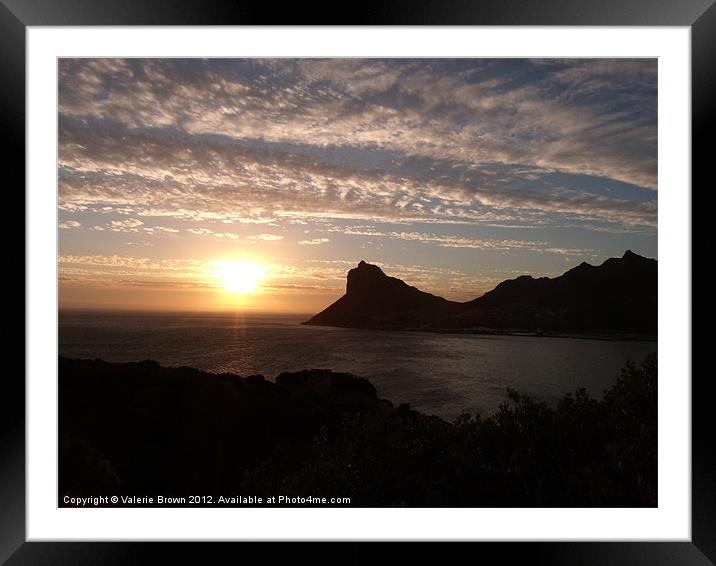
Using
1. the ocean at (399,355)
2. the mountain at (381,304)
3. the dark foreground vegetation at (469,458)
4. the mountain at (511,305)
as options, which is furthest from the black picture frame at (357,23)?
the mountain at (381,304)

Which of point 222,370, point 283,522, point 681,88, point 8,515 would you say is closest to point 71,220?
point 222,370

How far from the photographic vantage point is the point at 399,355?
26.3 ft

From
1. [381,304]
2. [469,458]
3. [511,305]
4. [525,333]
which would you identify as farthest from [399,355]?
[469,458]

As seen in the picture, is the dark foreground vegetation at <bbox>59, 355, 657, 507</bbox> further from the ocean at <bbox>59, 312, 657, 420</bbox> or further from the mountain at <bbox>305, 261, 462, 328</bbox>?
the mountain at <bbox>305, 261, 462, 328</bbox>

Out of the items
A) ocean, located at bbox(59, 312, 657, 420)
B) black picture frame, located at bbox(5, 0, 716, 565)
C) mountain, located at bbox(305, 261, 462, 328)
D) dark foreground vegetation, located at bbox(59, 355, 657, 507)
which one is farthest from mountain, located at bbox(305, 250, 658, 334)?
black picture frame, located at bbox(5, 0, 716, 565)

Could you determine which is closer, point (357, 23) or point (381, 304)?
point (357, 23)

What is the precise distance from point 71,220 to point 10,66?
357 cm

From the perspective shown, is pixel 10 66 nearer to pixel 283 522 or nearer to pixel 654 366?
pixel 283 522

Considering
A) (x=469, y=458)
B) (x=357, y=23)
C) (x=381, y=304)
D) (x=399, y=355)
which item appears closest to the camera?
(x=357, y=23)

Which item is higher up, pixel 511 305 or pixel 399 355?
pixel 511 305

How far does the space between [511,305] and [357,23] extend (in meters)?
5.38

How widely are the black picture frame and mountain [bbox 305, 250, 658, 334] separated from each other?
404 cm

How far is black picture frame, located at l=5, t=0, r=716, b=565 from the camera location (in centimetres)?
187

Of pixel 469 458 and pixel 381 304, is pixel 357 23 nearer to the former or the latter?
pixel 469 458
